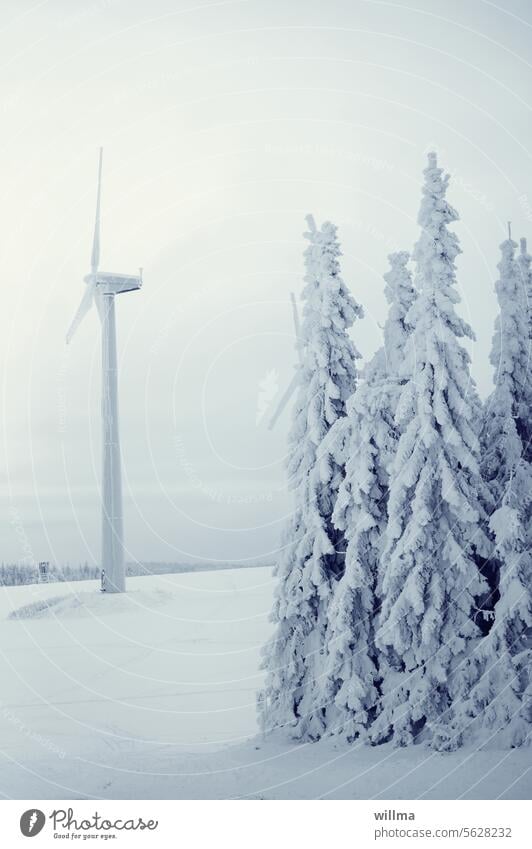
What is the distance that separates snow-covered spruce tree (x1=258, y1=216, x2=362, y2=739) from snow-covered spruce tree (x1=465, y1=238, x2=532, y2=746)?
153 inches

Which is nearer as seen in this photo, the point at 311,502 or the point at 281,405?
the point at 311,502

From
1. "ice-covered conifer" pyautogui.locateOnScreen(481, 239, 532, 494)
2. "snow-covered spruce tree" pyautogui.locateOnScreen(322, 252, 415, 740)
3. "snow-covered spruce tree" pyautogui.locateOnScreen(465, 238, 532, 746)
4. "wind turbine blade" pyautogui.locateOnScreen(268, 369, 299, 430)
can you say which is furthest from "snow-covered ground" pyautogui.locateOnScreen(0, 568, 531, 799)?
"wind turbine blade" pyautogui.locateOnScreen(268, 369, 299, 430)

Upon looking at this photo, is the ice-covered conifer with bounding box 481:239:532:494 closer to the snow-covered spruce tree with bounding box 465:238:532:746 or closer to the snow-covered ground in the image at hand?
the snow-covered spruce tree with bounding box 465:238:532:746

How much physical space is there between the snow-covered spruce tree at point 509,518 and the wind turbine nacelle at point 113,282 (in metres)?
27.0

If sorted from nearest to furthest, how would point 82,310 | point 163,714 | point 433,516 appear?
point 433,516
point 163,714
point 82,310

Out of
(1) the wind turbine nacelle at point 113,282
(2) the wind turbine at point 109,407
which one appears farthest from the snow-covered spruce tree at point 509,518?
(1) the wind turbine nacelle at point 113,282

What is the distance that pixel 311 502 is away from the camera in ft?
79.3

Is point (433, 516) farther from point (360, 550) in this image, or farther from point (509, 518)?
point (360, 550)

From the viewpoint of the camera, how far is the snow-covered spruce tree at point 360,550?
2262 cm

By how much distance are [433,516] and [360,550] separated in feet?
7.16

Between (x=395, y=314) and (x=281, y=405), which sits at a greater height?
(x=395, y=314)

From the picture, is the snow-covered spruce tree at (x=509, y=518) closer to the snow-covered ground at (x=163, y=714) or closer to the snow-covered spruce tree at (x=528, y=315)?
the snow-covered spruce tree at (x=528, y=315)

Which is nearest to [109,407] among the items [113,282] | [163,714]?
[113,282]
